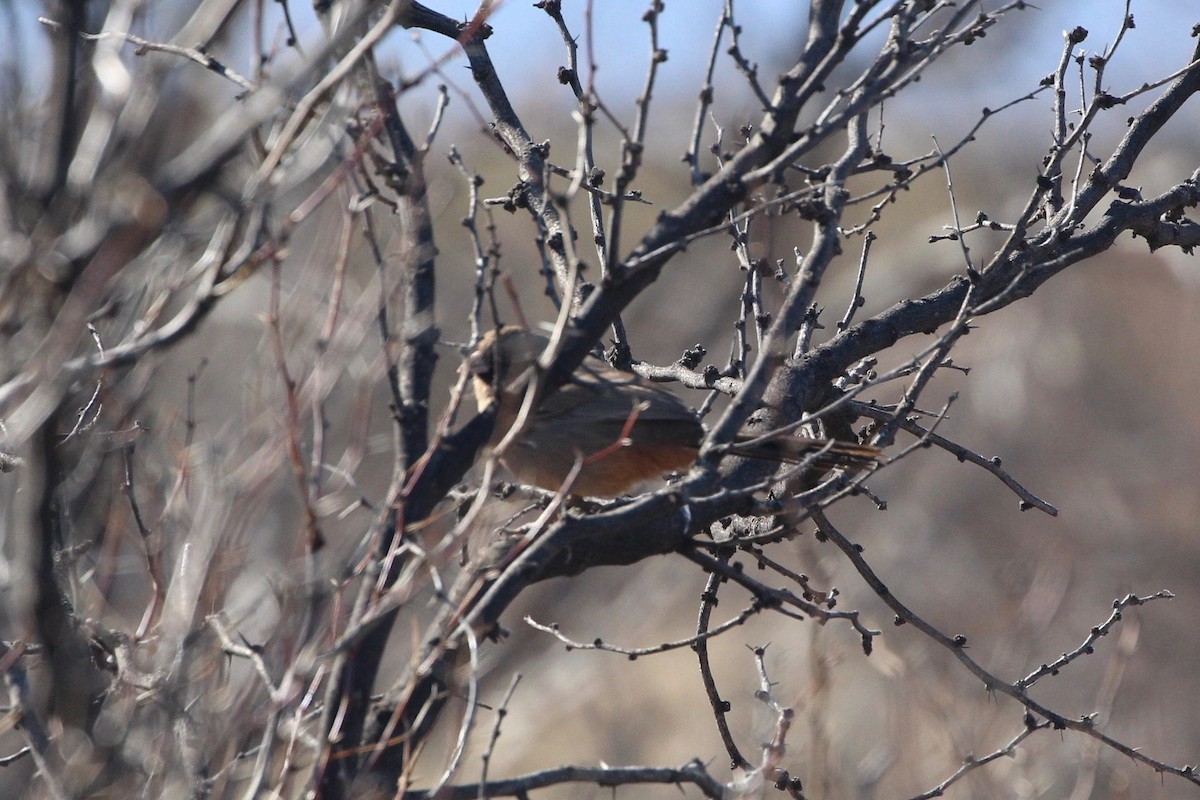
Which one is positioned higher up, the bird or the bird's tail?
the bird

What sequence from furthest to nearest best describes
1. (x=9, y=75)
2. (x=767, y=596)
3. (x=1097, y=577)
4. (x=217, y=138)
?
(x=1097, y=577) → (x=767, y=596) → (x=9, y=75) → (x=217, y=138)

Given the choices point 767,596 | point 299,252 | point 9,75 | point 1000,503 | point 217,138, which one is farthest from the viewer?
point 1000,503

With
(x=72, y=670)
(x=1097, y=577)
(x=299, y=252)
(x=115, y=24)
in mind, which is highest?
(x=1097, y=577)

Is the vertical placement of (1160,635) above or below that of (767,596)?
above

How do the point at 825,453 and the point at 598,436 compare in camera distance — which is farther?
the point at 598,436

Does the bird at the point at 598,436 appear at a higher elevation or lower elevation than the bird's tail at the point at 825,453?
higher

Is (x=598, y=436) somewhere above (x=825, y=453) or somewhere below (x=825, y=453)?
above

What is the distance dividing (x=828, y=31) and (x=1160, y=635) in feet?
36.7

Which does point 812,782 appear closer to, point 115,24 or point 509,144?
point 509,144

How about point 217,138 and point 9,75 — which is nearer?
point 217,138

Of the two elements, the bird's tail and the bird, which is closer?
the bird's tail

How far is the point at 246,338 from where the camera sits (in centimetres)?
1659

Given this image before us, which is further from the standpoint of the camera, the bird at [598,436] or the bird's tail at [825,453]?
the bird at [598,436]

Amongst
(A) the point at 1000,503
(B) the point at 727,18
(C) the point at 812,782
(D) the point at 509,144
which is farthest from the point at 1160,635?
(B) the point at 727,18
